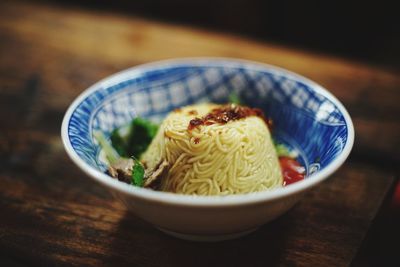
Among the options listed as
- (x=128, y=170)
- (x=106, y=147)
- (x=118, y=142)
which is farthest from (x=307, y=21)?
(x=128, y=170)

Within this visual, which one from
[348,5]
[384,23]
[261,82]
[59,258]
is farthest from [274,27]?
[59,258]

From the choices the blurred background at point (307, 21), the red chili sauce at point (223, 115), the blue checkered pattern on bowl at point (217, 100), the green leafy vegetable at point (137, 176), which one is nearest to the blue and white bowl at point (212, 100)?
the blue checkered pattern on bowl at point (217, 100)

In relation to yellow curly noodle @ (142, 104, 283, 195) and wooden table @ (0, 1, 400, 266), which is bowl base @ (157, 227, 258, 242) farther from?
yellow curly noodle @ (142, 104, 283, 195)

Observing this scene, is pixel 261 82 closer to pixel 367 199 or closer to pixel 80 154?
pixel 367 199

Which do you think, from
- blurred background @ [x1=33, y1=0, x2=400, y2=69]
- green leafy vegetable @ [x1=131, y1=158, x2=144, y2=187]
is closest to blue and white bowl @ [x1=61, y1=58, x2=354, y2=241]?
green leafy vegetable @ [x1=131, y1=158, x2=144, y2=187]

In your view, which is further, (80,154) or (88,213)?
(88,213)
